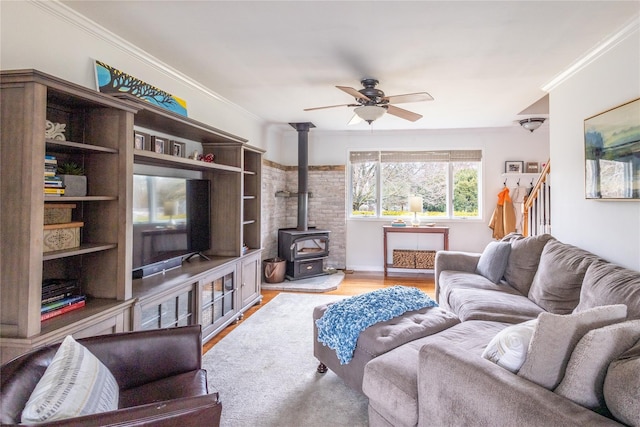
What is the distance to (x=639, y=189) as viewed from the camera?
2.11m

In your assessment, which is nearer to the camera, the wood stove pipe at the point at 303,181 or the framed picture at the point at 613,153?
the framed picture at the point at 613,153

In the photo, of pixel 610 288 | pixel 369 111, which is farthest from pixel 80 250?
pixel 610 288

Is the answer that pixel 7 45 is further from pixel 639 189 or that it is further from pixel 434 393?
pixel 639 189

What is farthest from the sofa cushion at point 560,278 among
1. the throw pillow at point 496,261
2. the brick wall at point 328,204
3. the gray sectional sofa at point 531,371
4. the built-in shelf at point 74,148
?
the brick wall at point 328,204

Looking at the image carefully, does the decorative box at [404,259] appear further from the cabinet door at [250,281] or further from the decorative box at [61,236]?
the decorative box at [61,236]

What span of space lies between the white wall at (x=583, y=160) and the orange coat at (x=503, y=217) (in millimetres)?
1932

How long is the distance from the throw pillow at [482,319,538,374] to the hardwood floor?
9.17ft

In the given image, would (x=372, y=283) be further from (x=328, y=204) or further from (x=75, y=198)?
(x=75, y=198)

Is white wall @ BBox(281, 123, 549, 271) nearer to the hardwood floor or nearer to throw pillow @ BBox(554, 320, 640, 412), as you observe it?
the hardwood floor

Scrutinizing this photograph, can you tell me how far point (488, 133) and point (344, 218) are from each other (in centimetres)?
276

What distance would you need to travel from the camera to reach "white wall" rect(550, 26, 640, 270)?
2.25m

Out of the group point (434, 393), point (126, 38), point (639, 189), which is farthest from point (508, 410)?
point (126, 38)

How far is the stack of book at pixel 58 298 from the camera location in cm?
Result: 171

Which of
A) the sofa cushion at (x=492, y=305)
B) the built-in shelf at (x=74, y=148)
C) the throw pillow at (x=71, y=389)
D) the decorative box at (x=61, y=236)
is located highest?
the built-in shelf at (x=74, y=148)
